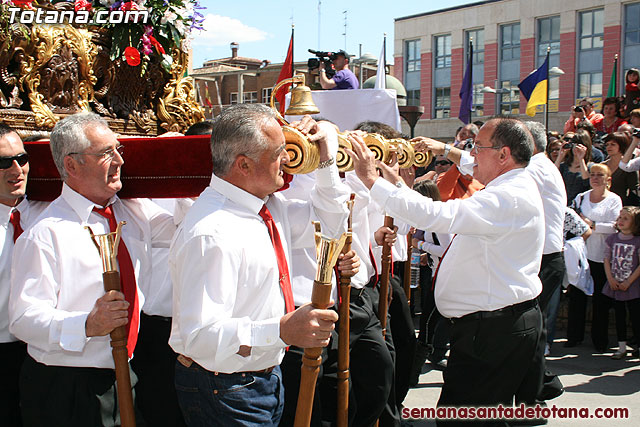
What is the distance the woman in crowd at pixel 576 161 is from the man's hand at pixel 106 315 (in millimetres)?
6517

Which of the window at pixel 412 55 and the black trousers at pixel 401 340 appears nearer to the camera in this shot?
the black trousers at pixel 401 340

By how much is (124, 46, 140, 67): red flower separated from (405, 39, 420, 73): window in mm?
35144

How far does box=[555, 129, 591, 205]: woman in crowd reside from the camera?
7676 millimetres

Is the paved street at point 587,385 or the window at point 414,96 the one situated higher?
the window at point 414,96

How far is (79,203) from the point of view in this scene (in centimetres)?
273

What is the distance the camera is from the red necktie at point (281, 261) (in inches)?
98.7

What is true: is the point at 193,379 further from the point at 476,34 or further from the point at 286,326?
the point at 476,34

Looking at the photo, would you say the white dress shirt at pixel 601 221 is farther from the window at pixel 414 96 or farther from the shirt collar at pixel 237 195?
the window at pixel 414 96

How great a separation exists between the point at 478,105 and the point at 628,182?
94.8 ft

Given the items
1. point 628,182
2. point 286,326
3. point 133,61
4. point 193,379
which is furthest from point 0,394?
point 628,182

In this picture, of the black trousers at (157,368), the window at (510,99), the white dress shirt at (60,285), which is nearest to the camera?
the white dress shirt at (60,285)

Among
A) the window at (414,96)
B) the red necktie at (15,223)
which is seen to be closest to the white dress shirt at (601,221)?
the red necktie at (15,223)

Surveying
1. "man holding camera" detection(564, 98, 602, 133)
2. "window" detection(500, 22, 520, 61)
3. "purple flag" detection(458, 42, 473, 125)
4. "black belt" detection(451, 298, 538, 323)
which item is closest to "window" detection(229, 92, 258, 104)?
"window" detection(500, 22, 520, 61)
